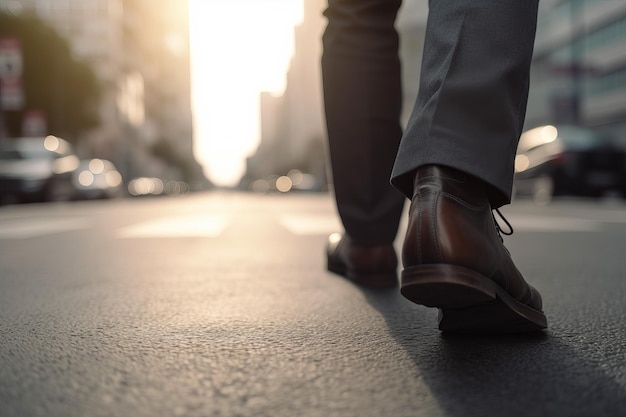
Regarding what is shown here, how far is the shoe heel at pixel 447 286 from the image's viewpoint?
1012 millimetres

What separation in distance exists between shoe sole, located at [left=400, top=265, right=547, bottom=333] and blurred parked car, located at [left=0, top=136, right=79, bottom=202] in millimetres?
12165

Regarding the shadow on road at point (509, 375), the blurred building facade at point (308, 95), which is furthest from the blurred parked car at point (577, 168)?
the blurred building facade at point (308, 95)

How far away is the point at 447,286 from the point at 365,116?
85 centimetres

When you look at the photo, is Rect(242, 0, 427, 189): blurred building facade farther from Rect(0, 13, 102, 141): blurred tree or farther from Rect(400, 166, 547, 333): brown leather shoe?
Rect(400, 166, 547, 333): brown leather shoe

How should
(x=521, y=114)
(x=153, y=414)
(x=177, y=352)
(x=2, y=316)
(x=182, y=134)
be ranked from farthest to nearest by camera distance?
1. (x=182, y=134)
2. (x=2, y=316)
3. (x=521, y=114)
4. (x=177, y=352)
5. (x=153, y=414)

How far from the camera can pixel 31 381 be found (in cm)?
89

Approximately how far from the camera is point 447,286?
1012mm

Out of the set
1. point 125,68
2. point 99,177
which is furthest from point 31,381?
point 125,68

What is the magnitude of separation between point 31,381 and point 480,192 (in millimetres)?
745

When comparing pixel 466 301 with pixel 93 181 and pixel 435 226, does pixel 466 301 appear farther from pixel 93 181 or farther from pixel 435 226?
pixel 93 181

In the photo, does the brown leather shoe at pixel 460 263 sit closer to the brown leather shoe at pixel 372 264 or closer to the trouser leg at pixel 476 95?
the trouser leg at pixel 476 95

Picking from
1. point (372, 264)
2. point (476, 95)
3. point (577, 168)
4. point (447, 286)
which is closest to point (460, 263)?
point (447, 286)

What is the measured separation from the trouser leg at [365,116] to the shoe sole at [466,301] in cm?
64

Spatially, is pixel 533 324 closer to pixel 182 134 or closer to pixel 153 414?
pixel 153 414
